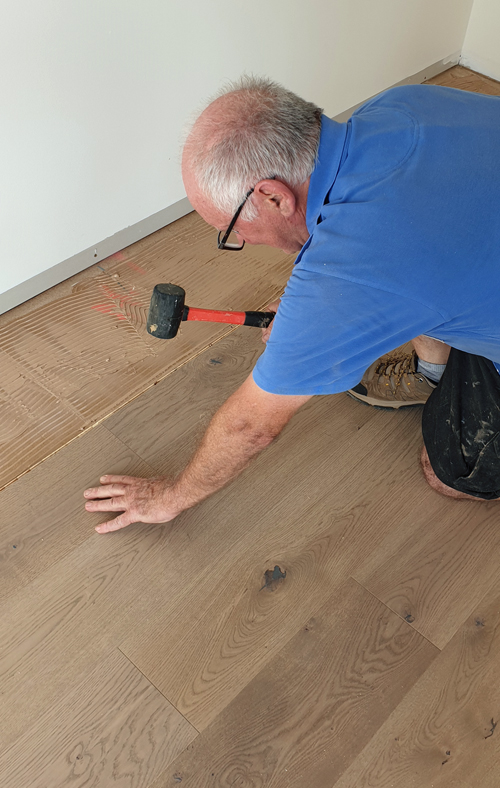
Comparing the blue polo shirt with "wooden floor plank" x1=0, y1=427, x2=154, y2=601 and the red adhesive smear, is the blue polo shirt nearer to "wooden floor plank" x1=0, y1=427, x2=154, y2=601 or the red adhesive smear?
"wooden floor plank" x1=0, y1=427, x2=154, y2=601

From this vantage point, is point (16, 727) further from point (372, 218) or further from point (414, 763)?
point (372, 218)

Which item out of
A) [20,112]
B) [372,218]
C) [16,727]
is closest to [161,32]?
[20,112]

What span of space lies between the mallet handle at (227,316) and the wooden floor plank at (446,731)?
94 centimetres

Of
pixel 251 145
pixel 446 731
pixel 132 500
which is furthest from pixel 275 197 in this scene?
pixel 446 731

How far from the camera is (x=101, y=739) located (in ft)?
4.19

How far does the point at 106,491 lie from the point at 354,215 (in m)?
0.98

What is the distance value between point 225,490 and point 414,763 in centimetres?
79

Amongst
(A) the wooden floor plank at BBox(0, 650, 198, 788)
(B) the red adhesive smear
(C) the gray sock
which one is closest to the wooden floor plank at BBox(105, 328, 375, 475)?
(C) the gray sock

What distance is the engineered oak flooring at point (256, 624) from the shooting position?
4.18 ft

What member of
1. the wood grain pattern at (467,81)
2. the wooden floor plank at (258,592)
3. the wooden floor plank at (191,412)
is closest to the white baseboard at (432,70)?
the wood grain pattern at (467,81)

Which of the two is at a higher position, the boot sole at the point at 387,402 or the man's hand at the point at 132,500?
the boot sole at the point at 387,402

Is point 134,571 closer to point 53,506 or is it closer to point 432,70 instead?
point 53,506

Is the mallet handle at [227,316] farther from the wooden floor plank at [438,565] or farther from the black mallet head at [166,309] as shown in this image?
the wooden floor plank at [438,565]

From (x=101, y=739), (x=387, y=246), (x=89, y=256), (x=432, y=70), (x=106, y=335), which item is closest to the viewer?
(x=387, y=246)
